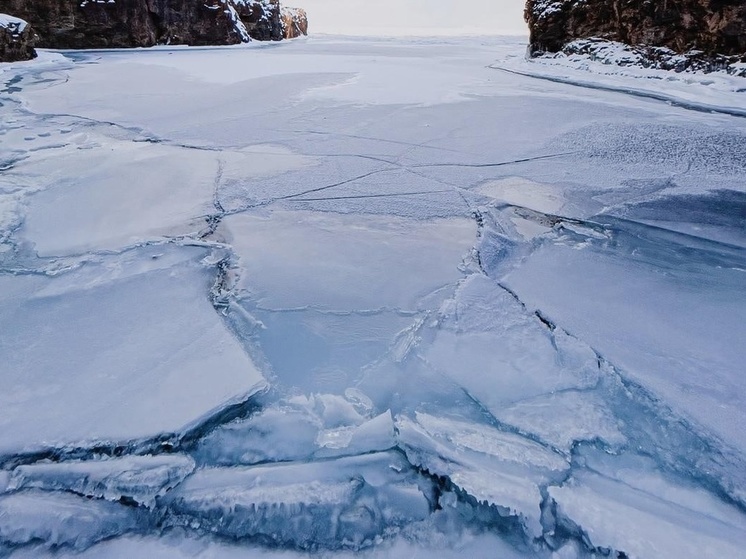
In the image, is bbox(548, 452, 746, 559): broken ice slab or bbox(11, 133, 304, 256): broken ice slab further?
bbox(11, 133, 304, 256): broken ice slab

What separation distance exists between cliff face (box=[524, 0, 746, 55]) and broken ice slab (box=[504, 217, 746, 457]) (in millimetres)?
6918

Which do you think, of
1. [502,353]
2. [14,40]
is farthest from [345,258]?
[14,40]

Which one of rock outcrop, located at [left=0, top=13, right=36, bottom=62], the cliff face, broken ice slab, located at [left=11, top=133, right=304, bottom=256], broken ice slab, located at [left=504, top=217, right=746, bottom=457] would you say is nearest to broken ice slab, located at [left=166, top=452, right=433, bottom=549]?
broken ice slab, located at [left=504, top=217, right=746, bottom=457]

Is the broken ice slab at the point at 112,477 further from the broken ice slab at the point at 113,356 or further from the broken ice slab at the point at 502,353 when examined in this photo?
the broken ice slab at the point at 502,353

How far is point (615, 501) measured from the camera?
0.99 meters

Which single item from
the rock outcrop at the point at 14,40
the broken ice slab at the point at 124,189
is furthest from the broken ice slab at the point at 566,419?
the rock outcrop at the point at 14,40

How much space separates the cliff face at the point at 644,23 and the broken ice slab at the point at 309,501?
8.57m

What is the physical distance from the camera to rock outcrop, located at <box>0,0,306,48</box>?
12656 mm

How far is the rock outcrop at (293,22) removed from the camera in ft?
66.6

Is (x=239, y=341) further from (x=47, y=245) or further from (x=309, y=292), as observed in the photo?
(x=47, y=245)

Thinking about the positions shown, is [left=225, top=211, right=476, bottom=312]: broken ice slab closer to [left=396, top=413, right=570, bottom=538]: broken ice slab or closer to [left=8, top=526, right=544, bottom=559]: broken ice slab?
[left=396, top=413, right=570, bottom=538]: broken ice slab

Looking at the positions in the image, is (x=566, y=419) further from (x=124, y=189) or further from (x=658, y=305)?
(x=124, y=189)

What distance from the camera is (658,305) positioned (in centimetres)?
161

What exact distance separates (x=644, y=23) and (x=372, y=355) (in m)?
9.65
